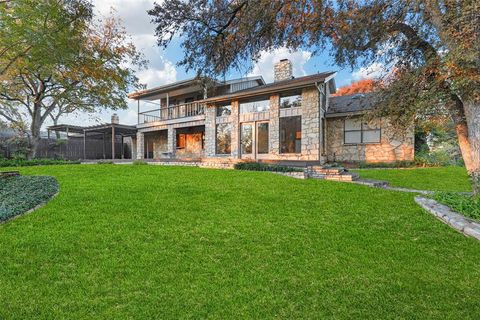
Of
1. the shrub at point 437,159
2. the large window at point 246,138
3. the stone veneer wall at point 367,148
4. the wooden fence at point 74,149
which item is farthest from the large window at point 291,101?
the wooden fence at point 74,149

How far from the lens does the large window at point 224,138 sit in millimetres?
15905

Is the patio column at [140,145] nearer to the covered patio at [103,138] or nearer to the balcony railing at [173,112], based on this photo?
the covered patio at [103,138]

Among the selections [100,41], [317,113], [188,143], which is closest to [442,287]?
[317,113]

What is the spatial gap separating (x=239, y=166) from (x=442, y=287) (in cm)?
941

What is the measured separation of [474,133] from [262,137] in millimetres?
10308

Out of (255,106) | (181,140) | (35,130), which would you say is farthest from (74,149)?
(255,106)

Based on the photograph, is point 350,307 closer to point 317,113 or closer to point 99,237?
point 99,237

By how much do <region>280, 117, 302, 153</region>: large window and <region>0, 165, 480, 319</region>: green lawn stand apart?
7.98 metres

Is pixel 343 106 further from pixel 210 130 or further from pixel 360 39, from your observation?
pixel 360 39

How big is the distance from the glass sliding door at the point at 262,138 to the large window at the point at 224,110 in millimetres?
2268

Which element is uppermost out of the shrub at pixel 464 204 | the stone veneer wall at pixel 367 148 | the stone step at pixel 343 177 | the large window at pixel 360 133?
the large window at pixel 360 133

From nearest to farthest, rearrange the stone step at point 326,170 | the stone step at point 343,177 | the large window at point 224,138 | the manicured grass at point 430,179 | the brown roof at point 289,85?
the manicured grass at point 430,179, the stone step at point 343,177, the stone step at point 326,170, the brown roof at point 289,85, the large window at point 224,138

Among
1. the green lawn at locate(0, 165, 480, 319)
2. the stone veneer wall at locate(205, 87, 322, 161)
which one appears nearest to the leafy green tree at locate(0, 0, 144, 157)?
the stone veneer wall at locate(205, 87, 322, 161)

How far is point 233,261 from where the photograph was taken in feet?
10.5
